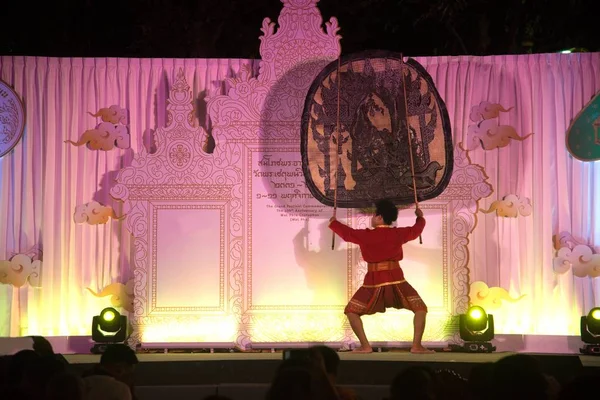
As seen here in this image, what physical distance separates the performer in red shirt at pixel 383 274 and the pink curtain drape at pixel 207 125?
126 cm

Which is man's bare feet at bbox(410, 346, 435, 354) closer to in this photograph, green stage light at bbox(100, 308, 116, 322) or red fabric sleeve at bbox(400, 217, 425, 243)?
red fabric sleeve at bbox(400, 217, 425, 243)

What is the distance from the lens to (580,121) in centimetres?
880

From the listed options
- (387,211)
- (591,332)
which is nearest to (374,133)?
(387,211)

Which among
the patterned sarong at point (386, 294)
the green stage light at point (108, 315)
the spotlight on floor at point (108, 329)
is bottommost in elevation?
the spotlight on floor at point (108, 329)

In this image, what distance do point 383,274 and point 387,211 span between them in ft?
1.76

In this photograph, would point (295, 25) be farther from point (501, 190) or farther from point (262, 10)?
point (262, 10)

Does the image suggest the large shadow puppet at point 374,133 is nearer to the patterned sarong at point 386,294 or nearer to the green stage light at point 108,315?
the patterned sarong at point 386,294

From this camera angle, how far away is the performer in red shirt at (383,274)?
25.5 feet

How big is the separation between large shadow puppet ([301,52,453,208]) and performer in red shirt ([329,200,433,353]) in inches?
23.7

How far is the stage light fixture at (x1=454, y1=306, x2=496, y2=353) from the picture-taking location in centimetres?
823

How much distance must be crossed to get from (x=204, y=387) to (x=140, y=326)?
1714mm

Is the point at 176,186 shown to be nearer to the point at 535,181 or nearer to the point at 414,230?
the point at 414,230

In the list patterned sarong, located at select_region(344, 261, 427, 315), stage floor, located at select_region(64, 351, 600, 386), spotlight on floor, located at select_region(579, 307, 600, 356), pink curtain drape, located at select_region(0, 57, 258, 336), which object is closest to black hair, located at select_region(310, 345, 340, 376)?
stage floor, located at select_region(64, 351, 600, 386)

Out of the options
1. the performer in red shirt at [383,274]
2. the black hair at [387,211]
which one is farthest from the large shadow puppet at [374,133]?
the performer in red shirt at [383,274]
